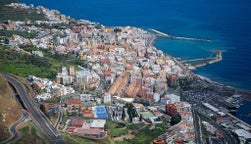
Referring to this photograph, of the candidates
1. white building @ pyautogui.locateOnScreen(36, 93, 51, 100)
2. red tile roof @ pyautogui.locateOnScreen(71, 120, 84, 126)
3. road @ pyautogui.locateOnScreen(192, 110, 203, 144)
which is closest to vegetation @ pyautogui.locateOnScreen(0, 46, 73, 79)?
white building @ pyautogui.locateOnScreen(36, 93, 51, 100)

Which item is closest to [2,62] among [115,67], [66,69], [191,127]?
[66,69]

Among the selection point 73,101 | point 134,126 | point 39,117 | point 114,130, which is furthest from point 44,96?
point 134,126

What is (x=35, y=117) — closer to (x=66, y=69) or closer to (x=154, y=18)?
(x=66, y=69)

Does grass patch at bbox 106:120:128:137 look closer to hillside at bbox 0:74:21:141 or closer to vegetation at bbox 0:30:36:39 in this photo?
hillside at bbox 0:74:21:141

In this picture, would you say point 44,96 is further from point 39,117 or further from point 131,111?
point 131,111

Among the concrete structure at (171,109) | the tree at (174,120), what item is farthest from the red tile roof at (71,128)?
the concrete structure at (171,109)

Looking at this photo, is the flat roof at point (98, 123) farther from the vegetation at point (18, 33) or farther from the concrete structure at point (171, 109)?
the vegetation at point (18, 33)
